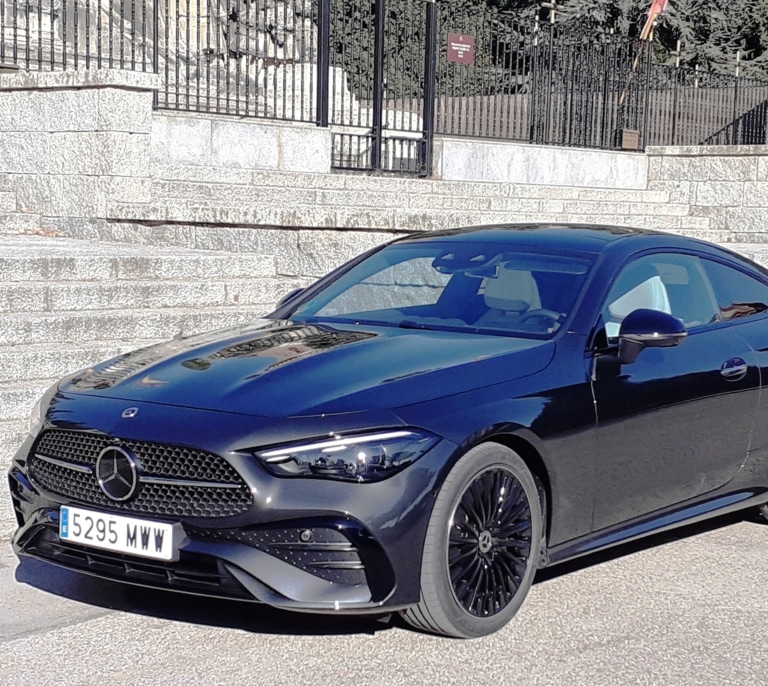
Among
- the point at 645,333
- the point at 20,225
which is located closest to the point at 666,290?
the point at 645,333

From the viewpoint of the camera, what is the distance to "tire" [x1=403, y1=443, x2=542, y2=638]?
431cm

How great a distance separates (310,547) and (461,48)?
14.0 metres

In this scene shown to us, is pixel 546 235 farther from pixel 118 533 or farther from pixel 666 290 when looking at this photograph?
pixel 118 533

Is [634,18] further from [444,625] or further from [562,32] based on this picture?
[444,625]

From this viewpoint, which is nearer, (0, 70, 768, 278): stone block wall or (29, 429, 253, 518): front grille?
(29, 429, 253, 518): front grille

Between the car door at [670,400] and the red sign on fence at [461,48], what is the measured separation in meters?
11.7

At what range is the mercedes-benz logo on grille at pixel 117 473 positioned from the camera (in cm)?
433

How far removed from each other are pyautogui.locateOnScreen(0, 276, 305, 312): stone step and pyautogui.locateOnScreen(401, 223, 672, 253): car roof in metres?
3.10

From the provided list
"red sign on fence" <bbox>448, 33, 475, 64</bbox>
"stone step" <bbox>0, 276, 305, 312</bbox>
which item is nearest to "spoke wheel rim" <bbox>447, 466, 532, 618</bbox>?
"stone step" <bbox>0, 276, 305, 312</bbox>

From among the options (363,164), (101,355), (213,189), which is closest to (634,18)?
(363,164)

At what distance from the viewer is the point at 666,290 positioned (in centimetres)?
581

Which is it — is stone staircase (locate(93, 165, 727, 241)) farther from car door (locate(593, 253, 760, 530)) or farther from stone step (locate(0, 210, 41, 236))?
car door (locate(593, 253, 760, 530))

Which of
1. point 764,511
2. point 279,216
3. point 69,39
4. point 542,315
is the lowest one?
point 764,511

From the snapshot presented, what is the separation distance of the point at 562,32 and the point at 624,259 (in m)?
14.8
